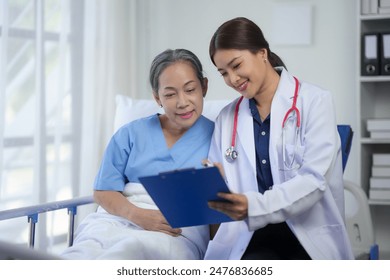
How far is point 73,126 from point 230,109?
1214mm

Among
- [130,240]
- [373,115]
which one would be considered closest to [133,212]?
[130,240]

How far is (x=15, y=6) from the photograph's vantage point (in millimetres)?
2041

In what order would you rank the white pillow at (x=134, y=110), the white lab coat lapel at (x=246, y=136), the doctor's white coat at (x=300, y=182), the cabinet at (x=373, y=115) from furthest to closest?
the cabinet at (x=373, y=115) < the white pillow at (x=134, y=110) < the white lab coat lapel at (x=246, y=136) < the doctor's white coat at (x=300, y=182)

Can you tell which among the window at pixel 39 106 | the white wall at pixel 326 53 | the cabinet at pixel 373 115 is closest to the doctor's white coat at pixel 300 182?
the window at pixel 39 106

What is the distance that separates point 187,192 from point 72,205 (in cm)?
56

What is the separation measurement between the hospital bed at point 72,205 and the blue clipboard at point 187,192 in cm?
21

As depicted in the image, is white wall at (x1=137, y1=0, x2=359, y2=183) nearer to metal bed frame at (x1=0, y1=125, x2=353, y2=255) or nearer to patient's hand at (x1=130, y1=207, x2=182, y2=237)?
metal bed frame at (x1=0, y1=125, x2=353, y2=255)

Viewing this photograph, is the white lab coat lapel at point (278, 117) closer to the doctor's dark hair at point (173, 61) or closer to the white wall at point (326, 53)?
the doctor's dark hair at point (173, 61)

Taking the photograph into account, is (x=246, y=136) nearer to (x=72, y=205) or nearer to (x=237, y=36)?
(x=237, y=36)

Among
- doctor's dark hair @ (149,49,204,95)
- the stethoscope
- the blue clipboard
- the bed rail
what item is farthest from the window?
the blue clipboard

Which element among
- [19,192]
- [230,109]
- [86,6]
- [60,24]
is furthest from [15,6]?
[230,109]

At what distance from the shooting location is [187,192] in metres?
0.96

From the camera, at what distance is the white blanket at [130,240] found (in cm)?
111

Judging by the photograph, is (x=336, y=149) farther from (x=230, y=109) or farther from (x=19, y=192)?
(x=19, y=192)
